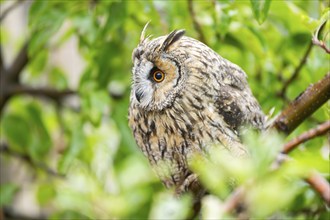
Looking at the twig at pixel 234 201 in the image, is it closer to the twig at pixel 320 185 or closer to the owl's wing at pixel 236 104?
the twig at pixel 320 185

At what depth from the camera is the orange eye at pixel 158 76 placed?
1.80 m

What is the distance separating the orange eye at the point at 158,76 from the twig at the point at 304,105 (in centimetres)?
38

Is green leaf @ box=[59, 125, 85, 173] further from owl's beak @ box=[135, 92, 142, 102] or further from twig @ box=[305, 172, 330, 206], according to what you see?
twig @ box=[305, 172, 330, 206]

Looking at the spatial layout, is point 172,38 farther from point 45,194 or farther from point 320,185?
point 45,194

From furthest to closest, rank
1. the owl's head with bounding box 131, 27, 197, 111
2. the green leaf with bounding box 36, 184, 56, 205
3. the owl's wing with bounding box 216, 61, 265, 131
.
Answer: the green leaf with bounding box 36, 184, 56, 205 → the owl's wing with bounding box 216, 61, 265, 131 → the owl's head with bounding box 131, 27, 197, 111

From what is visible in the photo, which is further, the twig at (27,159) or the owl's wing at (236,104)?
the twig at (27,159)

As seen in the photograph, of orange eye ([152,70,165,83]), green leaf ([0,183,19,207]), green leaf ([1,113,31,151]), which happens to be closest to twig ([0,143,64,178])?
green leaf ([1,113,31,151])

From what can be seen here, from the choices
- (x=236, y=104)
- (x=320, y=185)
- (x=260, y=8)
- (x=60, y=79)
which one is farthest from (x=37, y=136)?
(x=320, y=185)

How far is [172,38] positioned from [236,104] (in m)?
0.31

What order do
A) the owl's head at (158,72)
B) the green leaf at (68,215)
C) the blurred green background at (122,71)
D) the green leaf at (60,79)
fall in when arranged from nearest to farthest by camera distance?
the owl's head at (158,72)
the blurred green background at (122,71)
the green leaf at (68,215)
the green leaf at (60,79)

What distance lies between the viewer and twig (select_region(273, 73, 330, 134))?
1484 mm

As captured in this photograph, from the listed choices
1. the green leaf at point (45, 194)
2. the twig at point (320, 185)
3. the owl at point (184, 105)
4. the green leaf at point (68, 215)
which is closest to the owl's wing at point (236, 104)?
the owl at point (184, 105)

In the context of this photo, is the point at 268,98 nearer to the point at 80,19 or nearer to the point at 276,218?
the point at 276,218

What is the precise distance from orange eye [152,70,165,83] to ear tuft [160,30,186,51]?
8 cm
